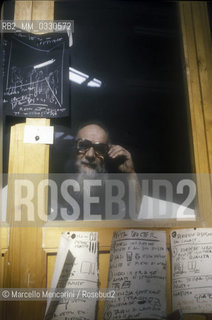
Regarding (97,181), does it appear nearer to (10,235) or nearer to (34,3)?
(10,235)

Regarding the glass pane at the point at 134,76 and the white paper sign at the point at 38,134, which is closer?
the white paper sign at the point at 38,134

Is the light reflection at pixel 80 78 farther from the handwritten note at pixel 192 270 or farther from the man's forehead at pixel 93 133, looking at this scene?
the handwritten note at pixel 192 270

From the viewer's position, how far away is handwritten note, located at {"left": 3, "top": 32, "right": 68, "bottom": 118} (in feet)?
8.04

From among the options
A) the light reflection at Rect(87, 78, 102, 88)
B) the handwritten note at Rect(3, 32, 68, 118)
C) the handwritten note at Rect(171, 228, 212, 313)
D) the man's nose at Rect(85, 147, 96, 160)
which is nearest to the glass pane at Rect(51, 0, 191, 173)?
the light reflection at Rect(87, 78, 102, 88)

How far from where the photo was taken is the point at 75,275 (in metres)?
2.06

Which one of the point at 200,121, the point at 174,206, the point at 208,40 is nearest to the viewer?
the point at 174,206

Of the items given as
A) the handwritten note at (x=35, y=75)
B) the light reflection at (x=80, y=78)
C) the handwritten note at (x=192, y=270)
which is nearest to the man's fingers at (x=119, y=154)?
the handwritten note at (x=35, y=75)

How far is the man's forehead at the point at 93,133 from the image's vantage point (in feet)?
8.90

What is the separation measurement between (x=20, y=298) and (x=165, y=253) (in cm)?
89

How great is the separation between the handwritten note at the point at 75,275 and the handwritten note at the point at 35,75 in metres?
0.88

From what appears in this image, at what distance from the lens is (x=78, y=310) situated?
1.97 m

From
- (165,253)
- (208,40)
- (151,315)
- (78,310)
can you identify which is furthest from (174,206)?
(208,40)

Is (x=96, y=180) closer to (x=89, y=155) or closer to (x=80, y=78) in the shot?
(x=89, y=155)

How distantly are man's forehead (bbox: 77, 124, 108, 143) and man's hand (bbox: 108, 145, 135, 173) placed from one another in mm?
118
